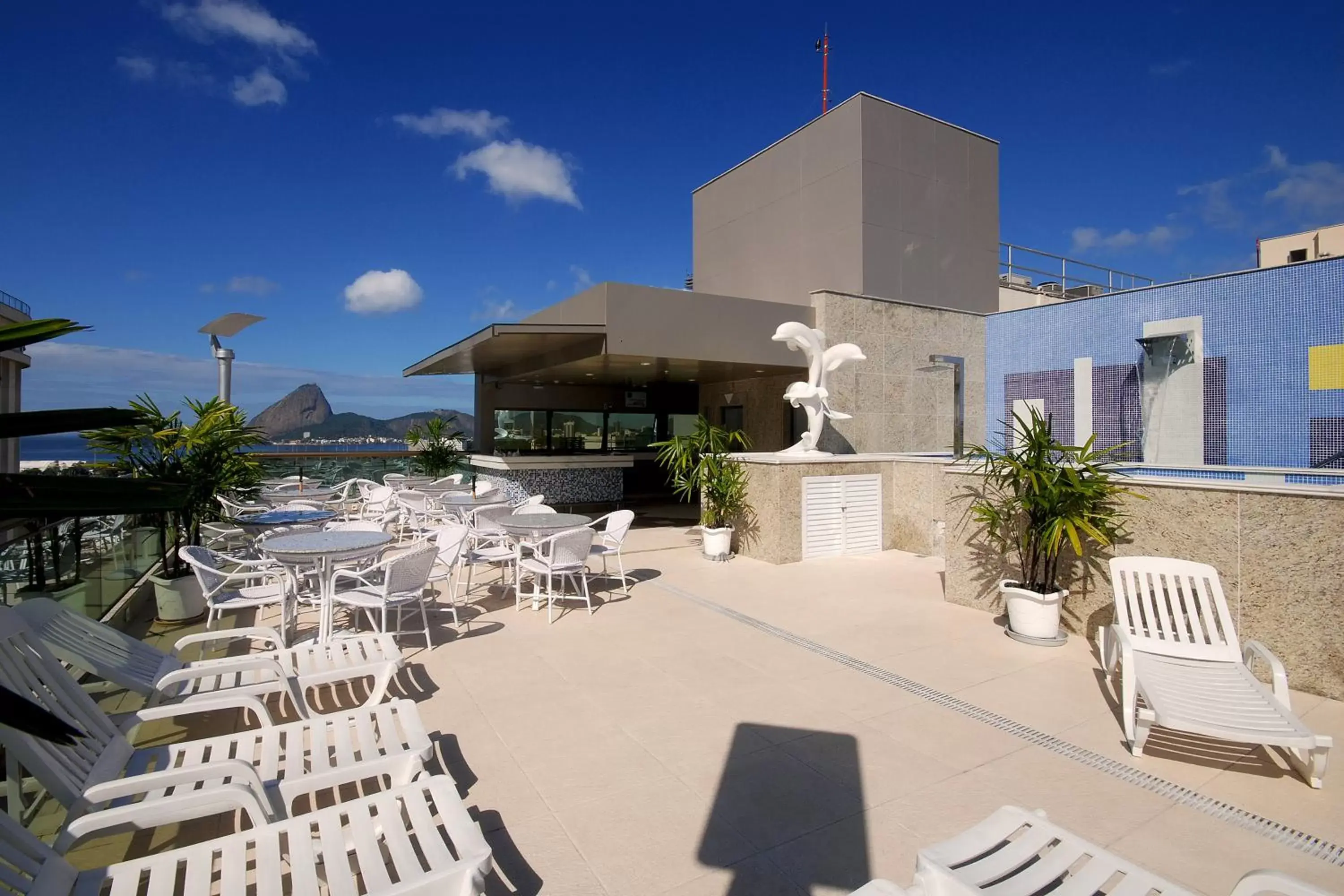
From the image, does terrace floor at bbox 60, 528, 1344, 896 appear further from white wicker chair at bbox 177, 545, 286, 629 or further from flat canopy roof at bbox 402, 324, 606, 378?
flat canopy roof at bbox 402, 324, 606, 378

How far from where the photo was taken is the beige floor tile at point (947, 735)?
11.1 ft

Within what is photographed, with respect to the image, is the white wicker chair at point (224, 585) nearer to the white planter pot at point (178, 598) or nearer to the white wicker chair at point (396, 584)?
the white planter pot at point (178, 598)

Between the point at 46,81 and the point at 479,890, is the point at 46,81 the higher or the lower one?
the higher one

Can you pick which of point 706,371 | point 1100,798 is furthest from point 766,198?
point 1100,798

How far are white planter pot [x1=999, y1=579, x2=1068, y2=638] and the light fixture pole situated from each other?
9.47m

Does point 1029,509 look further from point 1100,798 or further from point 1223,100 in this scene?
point 1223,100

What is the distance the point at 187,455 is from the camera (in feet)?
21.6

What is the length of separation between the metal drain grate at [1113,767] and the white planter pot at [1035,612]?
1439 mm

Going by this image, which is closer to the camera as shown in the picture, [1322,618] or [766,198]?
[1322,618]

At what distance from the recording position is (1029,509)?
526 cm

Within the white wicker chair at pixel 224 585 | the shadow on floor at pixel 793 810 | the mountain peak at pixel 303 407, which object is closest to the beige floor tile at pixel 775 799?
the shadow on floor at pixel 793 810

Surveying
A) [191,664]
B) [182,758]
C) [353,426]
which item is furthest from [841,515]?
[353,426]

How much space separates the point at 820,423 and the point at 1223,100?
52.2 ft

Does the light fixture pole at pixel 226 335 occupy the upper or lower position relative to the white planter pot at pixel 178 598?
upper
